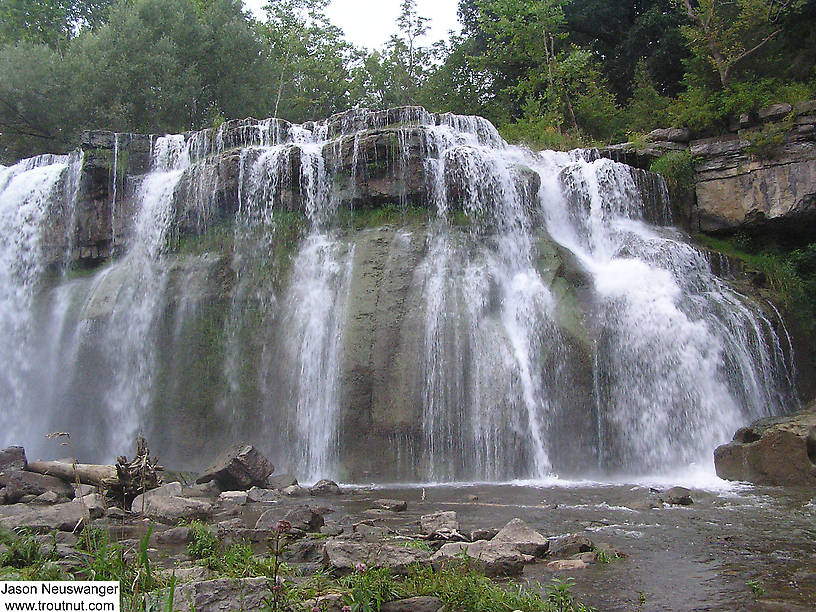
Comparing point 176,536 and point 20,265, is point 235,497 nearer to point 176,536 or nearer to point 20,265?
point 176,536

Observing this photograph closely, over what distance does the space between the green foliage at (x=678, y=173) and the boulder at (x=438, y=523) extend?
14.6 m

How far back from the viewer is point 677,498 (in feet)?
28.8

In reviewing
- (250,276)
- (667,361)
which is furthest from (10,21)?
(667,361)

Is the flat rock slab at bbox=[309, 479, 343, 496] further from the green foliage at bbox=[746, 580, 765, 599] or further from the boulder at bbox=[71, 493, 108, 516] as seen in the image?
the green foliage at bbox=[746, 580, 765, 599]

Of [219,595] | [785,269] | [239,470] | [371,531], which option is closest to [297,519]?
[371,531]

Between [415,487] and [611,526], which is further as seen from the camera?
[415,487]

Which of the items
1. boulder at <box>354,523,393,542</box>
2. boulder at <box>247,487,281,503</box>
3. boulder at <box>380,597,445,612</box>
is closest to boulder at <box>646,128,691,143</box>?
boulder at <box>247,487,281,503</box>

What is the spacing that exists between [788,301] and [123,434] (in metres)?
16.5

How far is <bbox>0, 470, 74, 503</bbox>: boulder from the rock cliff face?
1665 cm

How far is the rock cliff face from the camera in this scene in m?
17.2

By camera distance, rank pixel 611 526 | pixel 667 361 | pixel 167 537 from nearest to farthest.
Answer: pixel 167 537, pixel 611 526, pixel 667 361

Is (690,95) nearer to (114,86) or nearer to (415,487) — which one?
(415,487)

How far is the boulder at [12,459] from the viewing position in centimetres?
1035

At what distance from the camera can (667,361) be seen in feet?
44.6
